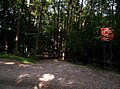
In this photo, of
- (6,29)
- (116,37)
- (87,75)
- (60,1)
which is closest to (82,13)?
(60,1)

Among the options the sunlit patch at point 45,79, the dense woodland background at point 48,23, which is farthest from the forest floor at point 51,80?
the dense woodland background at point 48,23

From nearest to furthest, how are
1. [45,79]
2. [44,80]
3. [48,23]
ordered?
[44,80] → [45,79] → [48,23]

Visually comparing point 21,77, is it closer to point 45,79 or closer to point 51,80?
point 45,79

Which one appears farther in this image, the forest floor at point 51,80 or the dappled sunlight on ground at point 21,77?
the dappled sunlight on ground at point 21,77

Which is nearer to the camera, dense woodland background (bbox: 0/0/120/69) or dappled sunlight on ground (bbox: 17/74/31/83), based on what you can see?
dappled sunlight on ground (bbox: 17/74/31/83)

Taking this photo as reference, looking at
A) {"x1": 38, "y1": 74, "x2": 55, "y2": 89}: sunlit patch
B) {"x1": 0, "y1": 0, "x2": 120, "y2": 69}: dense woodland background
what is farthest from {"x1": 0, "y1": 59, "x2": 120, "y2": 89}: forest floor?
{"x1": 0, "y1": 0, "x2": 120, "y2": 69}: dense woodland background

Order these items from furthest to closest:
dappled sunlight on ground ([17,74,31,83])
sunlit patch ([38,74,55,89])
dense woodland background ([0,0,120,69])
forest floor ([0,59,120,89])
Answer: dense woodland background ([0,0,120,69])
dappled sunlight on ground ([17,74,31,83])
sunlit patch ([38,74,55,89])
forest floor ([0,59,120,89])

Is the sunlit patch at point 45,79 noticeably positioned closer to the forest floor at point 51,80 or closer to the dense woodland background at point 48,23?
the forest floor at point 51,80

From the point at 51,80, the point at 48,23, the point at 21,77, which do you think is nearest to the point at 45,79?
the point at 51,80

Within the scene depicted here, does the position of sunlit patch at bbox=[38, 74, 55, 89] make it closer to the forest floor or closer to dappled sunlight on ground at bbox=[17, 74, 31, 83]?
the forest floor

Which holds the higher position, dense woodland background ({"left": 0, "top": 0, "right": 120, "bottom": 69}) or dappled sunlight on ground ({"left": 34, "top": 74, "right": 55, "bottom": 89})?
dense woodland background ({"left": 0, "top": 0, "right": 120, "bottom": 69})

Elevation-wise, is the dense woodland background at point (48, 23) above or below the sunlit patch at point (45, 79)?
above

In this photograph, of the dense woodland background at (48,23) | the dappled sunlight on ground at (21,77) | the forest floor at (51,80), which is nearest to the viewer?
the forest floor at (51,80)

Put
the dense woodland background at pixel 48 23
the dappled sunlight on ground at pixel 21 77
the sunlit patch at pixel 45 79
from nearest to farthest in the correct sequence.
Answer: the sunlit patch at pixel 45 79
the dappled sunlight on ground at pixel 21 77
the dense woodland background at pixel 48 23
